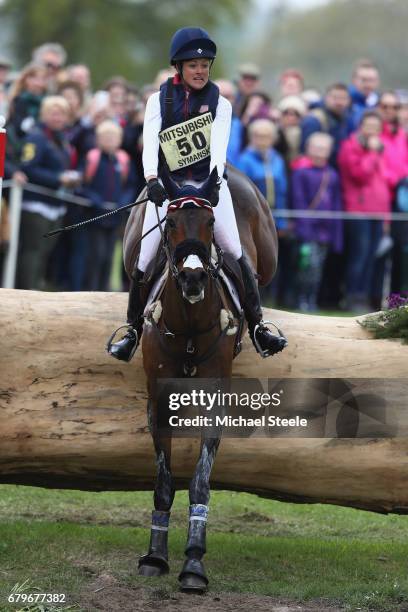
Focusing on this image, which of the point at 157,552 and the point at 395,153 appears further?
the point at 395,153

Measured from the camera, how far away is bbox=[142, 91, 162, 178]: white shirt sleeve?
28.0 ft

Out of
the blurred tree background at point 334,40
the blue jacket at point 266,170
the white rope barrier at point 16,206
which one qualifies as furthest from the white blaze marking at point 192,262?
the blurred tree background at point 334,40

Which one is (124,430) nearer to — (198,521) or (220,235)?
(198,521)

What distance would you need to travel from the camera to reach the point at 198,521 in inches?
322

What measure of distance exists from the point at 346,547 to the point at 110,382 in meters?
2.07

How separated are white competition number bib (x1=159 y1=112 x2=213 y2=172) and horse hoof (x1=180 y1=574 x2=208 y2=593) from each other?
2670 mm

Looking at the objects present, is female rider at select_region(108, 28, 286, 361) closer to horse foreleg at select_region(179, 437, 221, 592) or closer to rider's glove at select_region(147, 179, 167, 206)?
rider's glove at select_region(147, 179, 167, 206)

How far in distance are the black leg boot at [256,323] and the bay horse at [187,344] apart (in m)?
0.21

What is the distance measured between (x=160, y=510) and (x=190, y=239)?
181cm

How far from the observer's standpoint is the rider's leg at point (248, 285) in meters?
A: 8.84

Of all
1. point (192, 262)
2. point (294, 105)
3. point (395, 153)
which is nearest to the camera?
point (192, 262)

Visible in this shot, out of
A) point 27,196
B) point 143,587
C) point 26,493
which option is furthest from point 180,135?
point 27,196

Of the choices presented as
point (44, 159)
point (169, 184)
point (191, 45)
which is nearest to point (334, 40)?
point (44, 159)

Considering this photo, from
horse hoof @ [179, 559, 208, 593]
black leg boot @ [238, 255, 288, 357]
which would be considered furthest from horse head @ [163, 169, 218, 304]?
horse hoof @ [179, 559, 208, 593]
